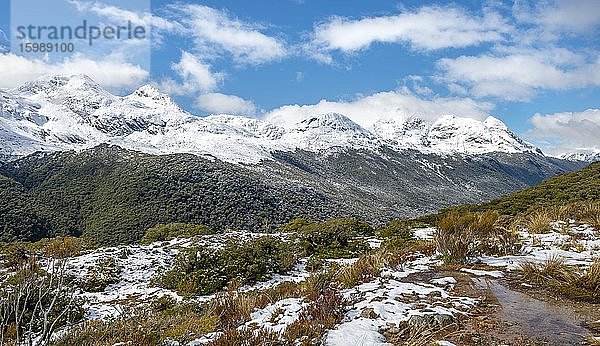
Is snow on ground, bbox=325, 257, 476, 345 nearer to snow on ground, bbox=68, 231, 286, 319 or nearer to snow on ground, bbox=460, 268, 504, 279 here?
snow on ground, bbox=460, 268, 504, 279

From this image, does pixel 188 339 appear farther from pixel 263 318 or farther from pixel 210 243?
pixel 210 243

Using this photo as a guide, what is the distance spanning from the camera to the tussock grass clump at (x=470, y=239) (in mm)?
8844

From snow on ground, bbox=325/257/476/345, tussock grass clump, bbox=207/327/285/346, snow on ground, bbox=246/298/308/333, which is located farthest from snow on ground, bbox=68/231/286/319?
snow on ground, bbox=325/257/476/345

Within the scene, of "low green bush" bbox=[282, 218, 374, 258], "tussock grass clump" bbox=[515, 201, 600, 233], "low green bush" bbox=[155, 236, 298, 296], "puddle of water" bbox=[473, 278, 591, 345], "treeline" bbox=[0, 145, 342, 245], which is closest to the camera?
"puddle of water" bbox=[473, 278, 591, 345]

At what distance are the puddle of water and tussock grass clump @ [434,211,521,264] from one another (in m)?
2.24

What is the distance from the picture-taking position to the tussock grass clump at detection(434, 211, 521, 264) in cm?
884

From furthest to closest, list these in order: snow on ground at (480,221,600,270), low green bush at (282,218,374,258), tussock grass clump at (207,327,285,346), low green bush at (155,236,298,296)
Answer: low green bush at (282,218,374,258), low green bush at (155,236,298,296), snow on ground at (480,221,600,270), tussock grass clump at (207,327,285,346)

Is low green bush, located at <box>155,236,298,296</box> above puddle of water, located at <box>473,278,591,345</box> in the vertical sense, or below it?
below

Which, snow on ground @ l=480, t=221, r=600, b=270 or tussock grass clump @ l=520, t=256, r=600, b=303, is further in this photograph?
snow on ground @ l=480, t=221, r=600, b=270

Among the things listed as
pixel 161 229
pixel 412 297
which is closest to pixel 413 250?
pixel 412 297

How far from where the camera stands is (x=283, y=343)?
203 inches

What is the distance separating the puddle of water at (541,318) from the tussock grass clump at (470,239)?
2.24 meters

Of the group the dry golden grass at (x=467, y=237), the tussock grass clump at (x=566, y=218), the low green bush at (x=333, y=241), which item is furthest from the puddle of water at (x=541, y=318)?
the low green bush at (x=333, y=241)

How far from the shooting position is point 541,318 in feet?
17.9
